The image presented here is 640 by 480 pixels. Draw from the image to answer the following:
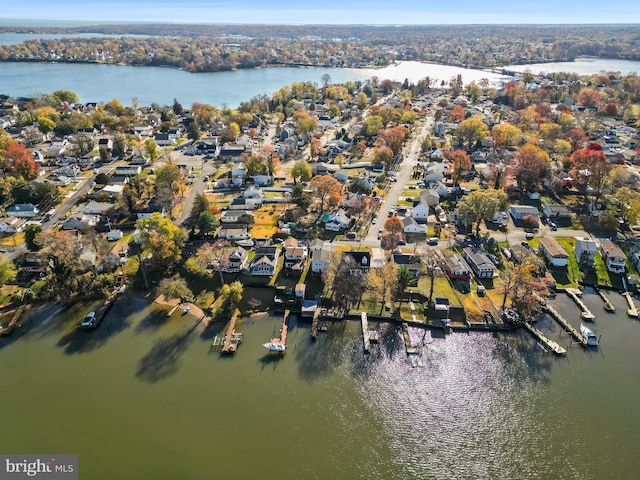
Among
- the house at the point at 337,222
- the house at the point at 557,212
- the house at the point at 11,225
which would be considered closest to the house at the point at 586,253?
the house at the point at 557,212

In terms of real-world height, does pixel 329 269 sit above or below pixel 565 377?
above

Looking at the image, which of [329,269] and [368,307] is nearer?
[368,307]

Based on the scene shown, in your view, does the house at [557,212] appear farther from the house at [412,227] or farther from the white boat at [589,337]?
the white boat at [589,337]

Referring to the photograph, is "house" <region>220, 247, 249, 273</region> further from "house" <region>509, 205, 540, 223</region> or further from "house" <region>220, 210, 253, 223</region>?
"house" <region>509, 205, 540, 223</region>

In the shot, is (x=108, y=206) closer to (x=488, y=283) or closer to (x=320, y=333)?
(x=320, y=333)

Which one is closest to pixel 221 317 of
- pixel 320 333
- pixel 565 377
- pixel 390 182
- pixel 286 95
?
pixel 320 333

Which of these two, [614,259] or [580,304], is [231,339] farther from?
[614,259]

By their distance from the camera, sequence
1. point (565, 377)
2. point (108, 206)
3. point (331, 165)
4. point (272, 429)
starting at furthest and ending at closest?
1. point (331, 165)
2. point (108, 206)
3. point (565, 377)
4. point (272, 429)

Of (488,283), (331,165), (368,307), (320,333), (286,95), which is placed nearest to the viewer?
(320,333)
